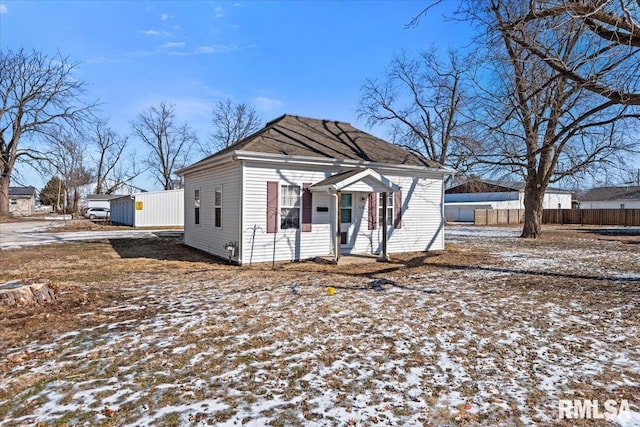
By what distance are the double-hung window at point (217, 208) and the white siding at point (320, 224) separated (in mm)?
1848

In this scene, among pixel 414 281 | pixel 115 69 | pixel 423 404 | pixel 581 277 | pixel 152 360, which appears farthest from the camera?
pixel 115 69

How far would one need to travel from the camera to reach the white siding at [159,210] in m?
28.3

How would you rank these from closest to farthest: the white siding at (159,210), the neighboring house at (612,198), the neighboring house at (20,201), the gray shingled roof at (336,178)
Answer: the gray shingled roof at (336,178)
the white siding at (159,210)
the neighboring house at (612,198)
the neighboring house at (20,201)

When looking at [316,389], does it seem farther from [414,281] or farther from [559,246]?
[559,246]

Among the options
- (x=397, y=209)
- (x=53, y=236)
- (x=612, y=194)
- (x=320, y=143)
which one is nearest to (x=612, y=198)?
(x=612, y=194)

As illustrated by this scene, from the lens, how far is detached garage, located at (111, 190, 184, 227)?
28.1 metres

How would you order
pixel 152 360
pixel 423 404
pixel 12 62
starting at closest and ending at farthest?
pixel 423 404, pixel 152 360, pixel 12 62

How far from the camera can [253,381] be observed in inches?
139

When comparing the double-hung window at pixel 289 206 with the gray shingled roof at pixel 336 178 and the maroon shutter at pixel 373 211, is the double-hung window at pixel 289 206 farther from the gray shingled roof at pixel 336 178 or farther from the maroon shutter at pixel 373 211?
the maroon shutter at pixel 373 211

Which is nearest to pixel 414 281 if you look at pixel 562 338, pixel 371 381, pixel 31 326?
pixel 562 338

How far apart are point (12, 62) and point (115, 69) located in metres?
24.6

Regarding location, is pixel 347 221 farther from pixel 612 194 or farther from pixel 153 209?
pixel 612 194

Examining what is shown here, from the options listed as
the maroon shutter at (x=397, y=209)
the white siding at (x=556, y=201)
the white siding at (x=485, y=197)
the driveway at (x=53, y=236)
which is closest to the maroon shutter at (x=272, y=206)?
the maroon shutter at (x=397, y=209)

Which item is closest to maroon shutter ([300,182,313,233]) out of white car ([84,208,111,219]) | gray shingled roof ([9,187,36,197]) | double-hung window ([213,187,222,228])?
double-hung window ([213,187,222,228])
